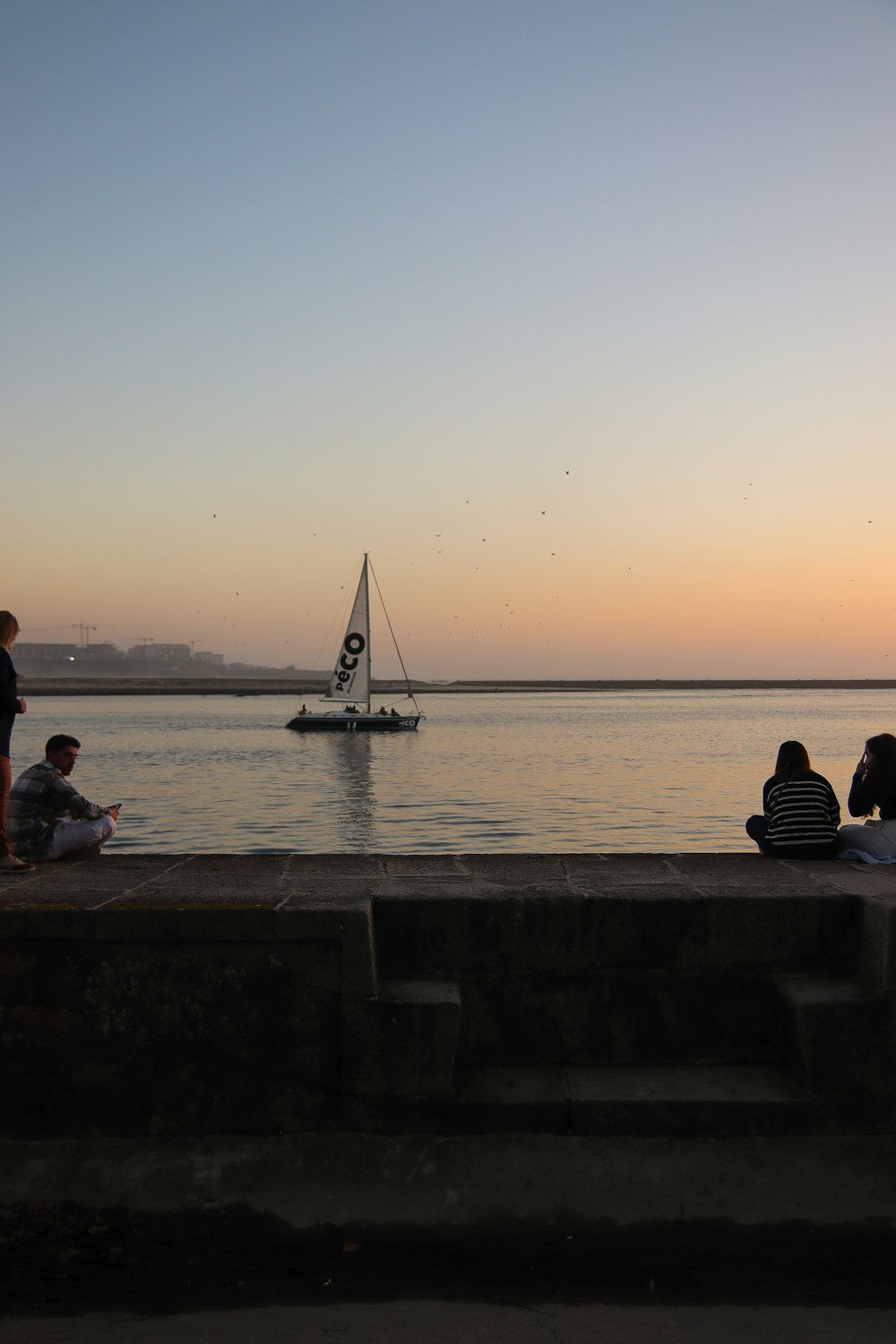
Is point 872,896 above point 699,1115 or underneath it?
above

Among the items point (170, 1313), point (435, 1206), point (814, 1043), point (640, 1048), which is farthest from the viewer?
point (640, 1048)

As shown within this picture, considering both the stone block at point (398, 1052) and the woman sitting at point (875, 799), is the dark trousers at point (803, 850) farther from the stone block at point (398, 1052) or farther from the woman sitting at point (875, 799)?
the stone block at point (398, 1052)

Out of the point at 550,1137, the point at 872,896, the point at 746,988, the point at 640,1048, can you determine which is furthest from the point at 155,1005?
the point at 872,896

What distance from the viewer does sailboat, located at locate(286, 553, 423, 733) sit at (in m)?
68.6

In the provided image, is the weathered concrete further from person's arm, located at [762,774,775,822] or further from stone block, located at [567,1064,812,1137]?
person's arm, located at [762,774,775,822]

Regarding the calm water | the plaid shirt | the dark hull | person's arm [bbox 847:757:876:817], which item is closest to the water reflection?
the calm water

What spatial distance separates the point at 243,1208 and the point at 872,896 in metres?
2.96

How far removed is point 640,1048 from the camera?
4.84m

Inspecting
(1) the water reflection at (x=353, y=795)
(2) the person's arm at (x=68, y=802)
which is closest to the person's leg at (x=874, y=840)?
(2) the person's arm at (x=68, y=802)

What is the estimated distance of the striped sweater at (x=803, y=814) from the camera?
6.69 m

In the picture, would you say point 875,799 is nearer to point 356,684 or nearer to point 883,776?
point 883,776

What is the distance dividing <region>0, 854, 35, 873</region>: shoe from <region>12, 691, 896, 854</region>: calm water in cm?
1671

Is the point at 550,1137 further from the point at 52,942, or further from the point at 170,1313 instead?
the point at 52,942

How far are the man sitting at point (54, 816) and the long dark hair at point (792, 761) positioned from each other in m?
4.40
